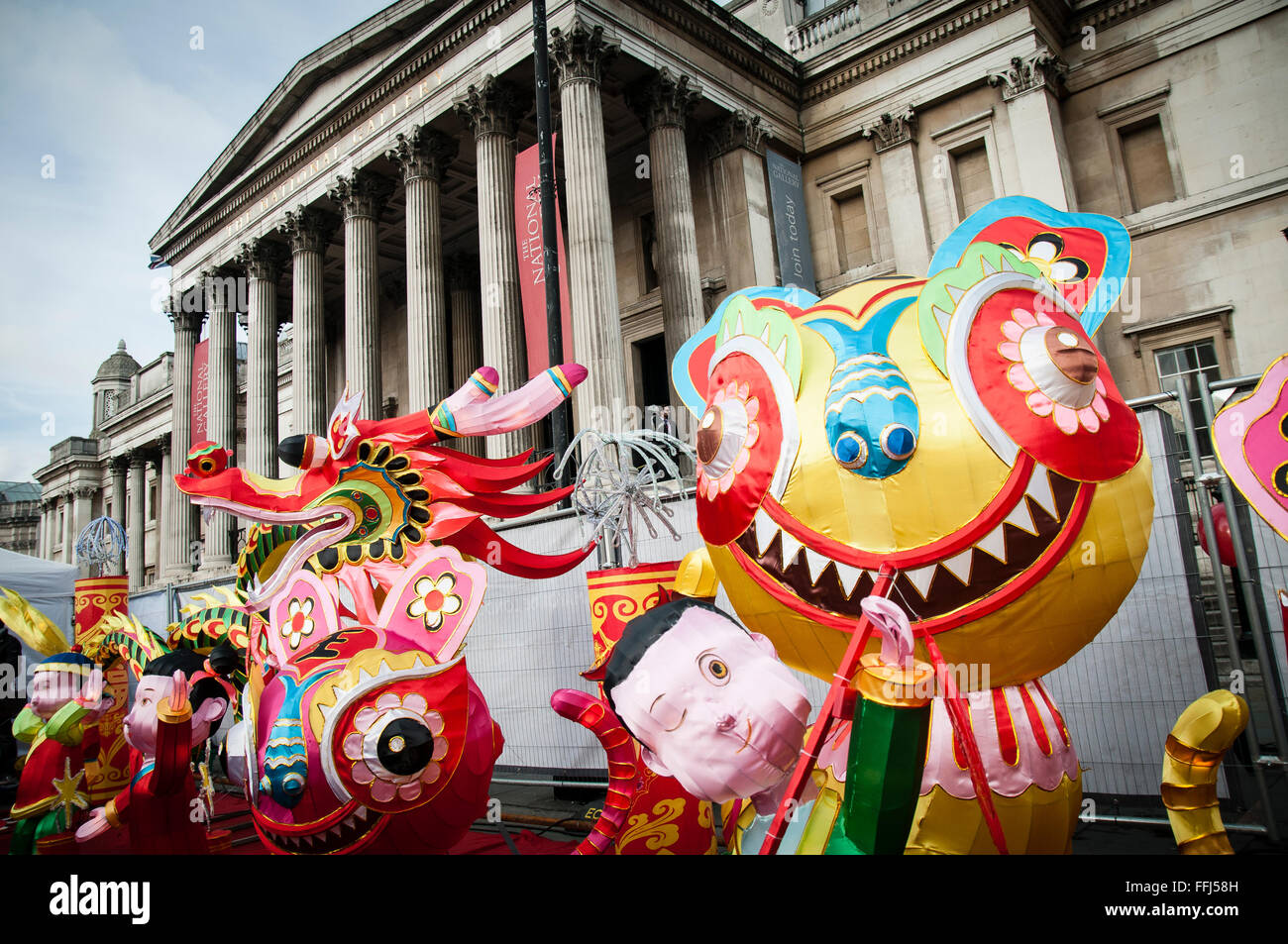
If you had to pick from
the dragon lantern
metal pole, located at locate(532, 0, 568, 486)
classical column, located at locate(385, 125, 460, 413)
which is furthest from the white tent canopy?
the dragon lantern

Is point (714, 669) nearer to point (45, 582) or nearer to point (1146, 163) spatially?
point (45, 582)

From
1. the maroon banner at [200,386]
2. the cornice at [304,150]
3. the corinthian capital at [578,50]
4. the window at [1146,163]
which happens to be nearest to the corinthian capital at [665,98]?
the corinthian capital at [578,50]

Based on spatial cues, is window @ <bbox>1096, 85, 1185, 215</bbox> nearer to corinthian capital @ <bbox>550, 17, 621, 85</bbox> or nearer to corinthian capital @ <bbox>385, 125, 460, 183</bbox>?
corinthian capital @ <bbox>550, 17, 621, 85</bbox>

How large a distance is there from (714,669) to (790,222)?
18111 mm

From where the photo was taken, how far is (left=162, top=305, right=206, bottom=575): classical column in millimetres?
25531

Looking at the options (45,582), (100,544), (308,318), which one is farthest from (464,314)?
(45,582)

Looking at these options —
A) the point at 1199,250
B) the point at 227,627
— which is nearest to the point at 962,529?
the point at 227,627

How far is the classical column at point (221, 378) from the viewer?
73.9 feet

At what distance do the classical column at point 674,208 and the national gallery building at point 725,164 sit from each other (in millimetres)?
64

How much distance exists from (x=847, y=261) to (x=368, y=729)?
18.8 meters

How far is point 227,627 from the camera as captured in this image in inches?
214

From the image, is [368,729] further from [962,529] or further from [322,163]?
[322,163]

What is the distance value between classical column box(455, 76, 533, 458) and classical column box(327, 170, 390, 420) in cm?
407
